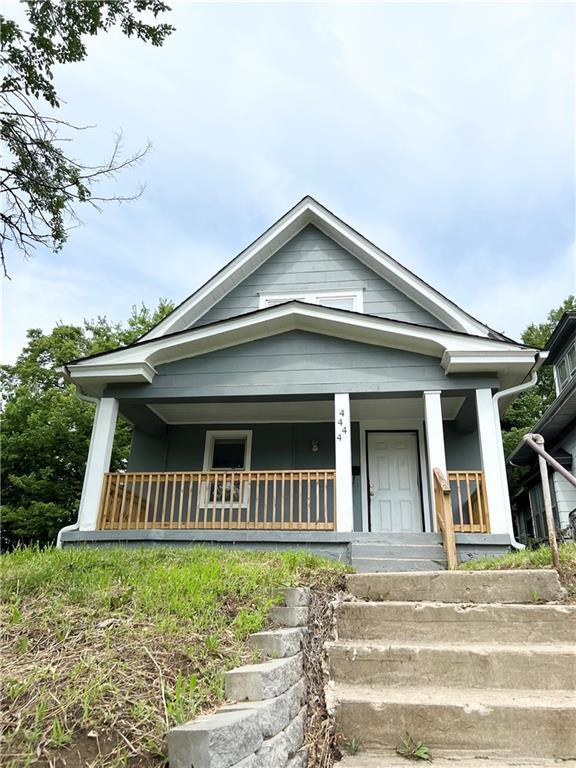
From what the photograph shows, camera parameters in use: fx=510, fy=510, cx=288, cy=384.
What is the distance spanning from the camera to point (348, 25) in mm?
5609

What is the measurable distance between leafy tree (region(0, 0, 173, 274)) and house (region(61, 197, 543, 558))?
2723 millimetres

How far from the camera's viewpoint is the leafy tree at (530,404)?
1898 cm

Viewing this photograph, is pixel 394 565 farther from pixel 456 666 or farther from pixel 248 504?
pixel 456 666

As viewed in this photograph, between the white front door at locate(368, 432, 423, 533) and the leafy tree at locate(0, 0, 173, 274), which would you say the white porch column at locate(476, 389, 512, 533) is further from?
the leafy tree at locate(0, 0, 173, 274)

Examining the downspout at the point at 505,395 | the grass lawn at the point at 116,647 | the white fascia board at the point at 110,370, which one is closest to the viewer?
the grass lawn at the point at 116,647

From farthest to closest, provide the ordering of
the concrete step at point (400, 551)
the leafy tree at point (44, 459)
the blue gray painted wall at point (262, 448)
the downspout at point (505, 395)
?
the leafy tree at point (44, 459) → the blue gray painted wall at point (262, 448) → the downspout at point (505, 395) → the concrete step at point (400, 551)

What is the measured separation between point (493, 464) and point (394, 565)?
210cm

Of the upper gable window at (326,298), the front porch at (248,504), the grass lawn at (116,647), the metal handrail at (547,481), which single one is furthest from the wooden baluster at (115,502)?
the metal handrail at (547,481)

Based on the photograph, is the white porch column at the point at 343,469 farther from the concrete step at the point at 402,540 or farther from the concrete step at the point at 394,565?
the concrete step at the point at 394,565

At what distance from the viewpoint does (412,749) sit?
259cm

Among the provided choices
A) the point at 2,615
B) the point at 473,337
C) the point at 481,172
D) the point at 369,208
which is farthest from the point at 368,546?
the point at 369,208

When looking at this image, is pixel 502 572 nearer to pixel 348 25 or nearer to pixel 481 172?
pixel 348 25

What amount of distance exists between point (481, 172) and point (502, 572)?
7238mm

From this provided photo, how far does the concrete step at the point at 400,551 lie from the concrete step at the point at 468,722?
3.29m
